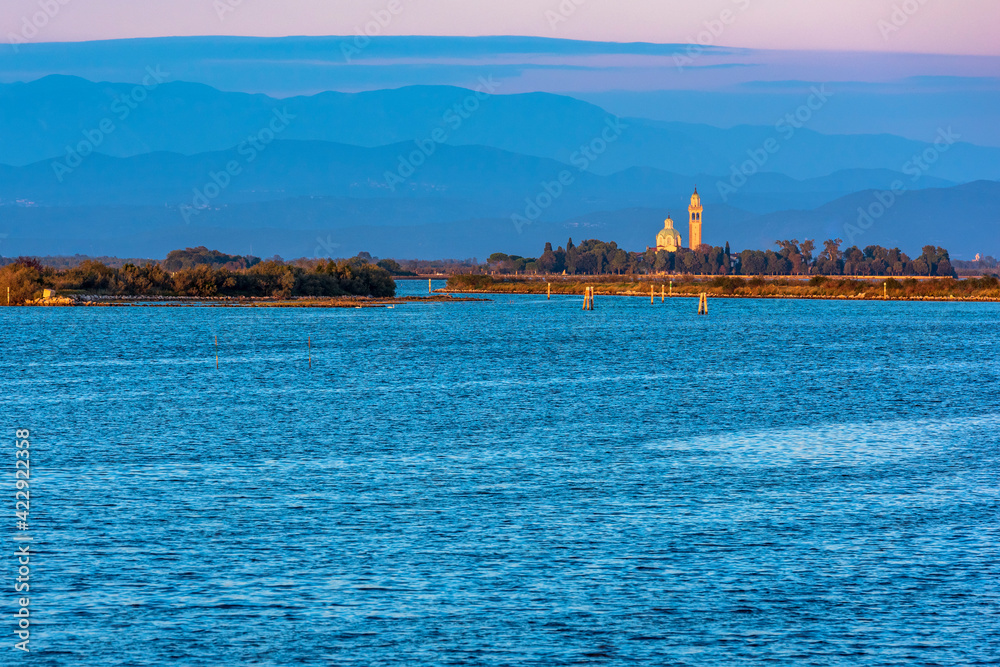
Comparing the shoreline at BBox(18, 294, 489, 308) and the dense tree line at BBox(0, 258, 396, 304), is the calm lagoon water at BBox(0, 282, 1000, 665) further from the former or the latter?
the dense tree line at BBox(0, 258, 396, 304)

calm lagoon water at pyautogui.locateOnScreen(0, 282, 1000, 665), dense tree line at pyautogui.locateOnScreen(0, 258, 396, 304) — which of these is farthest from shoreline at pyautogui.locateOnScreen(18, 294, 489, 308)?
calm lagoon water at pyautogui.locateOnScreen(0, 282, 1000, 665)

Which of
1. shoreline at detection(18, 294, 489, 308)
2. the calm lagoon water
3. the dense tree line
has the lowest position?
the calm lagoon water

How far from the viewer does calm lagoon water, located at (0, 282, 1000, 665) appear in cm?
1756

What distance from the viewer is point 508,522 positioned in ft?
82.6

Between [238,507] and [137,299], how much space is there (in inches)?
5880

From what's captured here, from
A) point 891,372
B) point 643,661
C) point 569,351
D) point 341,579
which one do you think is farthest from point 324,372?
point 643,661

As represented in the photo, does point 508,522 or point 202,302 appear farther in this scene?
point 202,302

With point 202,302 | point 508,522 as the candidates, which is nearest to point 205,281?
point 202,302

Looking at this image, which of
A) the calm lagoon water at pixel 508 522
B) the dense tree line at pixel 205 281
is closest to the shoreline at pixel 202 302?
the dense tree line at pixel 205 281

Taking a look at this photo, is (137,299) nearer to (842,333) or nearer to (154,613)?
(842,333)

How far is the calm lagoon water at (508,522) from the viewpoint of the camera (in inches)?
691

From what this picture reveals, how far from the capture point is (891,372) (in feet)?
226

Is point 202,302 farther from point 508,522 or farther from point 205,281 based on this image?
point 508,522

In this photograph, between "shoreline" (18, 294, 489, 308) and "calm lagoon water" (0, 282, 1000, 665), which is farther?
"shoreline" (18, 294, 489, 308)
